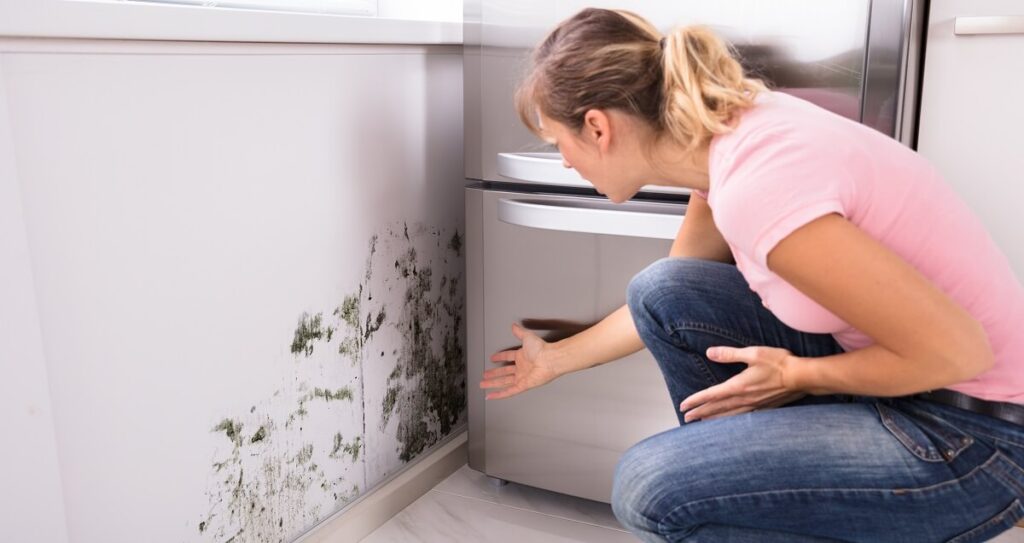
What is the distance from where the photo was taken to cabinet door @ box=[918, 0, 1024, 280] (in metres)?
1.18

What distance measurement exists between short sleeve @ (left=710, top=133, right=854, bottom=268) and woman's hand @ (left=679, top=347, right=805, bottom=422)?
0.53 feet

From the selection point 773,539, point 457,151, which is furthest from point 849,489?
point 457,151

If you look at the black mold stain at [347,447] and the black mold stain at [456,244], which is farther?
the black mold stain at [456,244]

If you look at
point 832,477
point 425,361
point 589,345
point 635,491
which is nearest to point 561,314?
point 589,345

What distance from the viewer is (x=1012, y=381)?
0.90 metres

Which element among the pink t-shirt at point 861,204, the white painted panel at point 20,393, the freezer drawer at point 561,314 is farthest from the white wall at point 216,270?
the pink t-shirt at point 861,204

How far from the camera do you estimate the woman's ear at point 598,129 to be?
94cm

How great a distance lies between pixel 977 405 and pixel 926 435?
0.18 feet

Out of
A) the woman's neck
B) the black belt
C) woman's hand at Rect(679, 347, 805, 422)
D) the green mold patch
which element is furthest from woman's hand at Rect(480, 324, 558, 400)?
the black belt

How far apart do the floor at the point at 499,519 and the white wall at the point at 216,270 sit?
88 mm

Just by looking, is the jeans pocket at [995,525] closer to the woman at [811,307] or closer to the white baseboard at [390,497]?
the woman at [811,307]

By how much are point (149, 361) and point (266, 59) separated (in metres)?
0.39

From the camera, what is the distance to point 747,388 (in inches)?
39.6

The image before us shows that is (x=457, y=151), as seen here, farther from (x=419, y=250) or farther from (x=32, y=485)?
(x=32, y=485)
